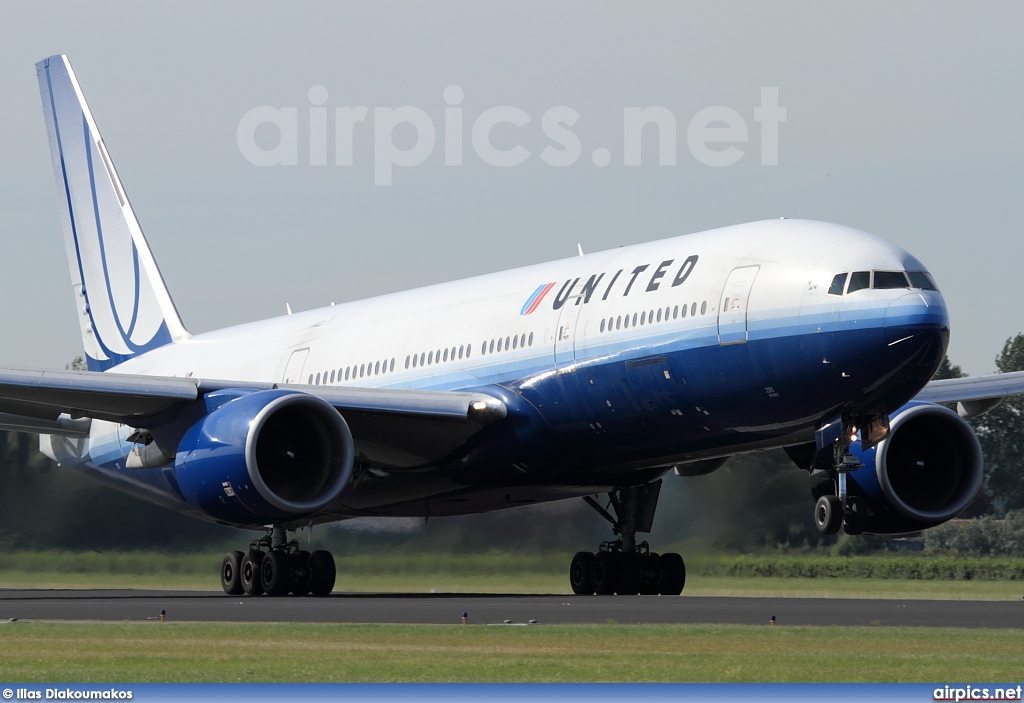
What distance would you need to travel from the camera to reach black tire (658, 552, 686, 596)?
2566cm

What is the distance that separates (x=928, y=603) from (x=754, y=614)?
4322mm

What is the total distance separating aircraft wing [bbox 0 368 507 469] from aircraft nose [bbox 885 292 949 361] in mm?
6493

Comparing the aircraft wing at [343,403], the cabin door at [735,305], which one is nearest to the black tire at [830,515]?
the cabin door at [735,305]

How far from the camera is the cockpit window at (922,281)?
63.2ft

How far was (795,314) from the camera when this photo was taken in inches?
767

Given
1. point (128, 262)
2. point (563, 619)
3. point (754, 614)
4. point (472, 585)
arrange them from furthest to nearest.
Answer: point (128, 262), point (472, 585), point (754, 614), point (563, 619)

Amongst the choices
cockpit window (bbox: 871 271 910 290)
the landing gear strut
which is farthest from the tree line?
cockpit window (bbox: 871 271 910 290)

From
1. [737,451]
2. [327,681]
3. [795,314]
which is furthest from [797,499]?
[327,681]

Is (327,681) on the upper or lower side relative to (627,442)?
lower

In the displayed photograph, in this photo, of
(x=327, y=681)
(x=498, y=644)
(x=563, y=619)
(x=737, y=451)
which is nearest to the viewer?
(x=327, y=681)

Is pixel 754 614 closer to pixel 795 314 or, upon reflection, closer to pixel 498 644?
pixel 795 314

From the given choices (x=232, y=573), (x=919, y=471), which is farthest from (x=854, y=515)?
(x=232, y=573)

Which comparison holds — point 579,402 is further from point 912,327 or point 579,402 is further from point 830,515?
point 912,327

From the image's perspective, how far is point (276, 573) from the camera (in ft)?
83.3
